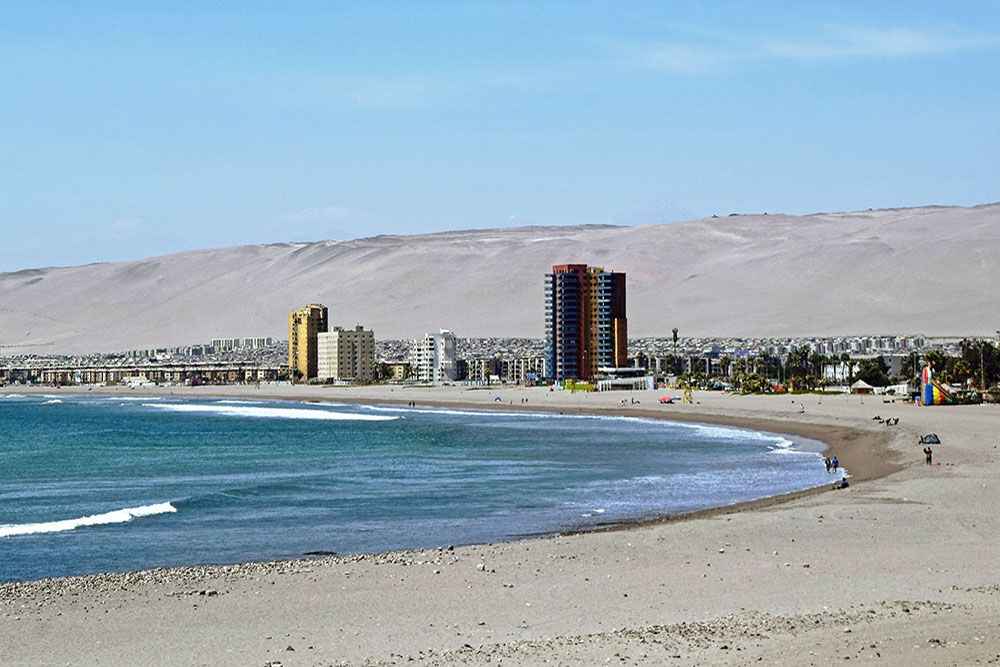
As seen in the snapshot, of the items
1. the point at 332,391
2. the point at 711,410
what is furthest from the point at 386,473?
the point at 332,391

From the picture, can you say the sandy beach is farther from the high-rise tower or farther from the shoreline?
the high-rise tower

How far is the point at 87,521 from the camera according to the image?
3081 cm

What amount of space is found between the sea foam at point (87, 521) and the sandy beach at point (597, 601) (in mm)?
8120

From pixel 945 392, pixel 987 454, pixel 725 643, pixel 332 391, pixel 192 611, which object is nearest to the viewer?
pixel 725 643

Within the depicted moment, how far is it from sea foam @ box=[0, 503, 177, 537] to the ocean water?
0.07 m

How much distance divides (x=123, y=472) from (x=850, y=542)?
29.5m

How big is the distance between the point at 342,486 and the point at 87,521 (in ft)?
32.7

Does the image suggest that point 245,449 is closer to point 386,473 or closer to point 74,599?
point 386,473

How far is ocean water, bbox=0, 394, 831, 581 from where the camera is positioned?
88.8 ft

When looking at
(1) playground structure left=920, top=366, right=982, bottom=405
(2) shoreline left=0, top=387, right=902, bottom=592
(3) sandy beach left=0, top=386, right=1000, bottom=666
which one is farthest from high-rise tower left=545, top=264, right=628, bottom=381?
(3) sandy beach left=0, top=386, right=1000, bottom=666

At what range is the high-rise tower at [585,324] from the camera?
170375 mm

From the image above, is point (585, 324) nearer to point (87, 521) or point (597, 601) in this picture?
point (87, 521)

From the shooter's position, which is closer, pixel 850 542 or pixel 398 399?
pixel 850 542

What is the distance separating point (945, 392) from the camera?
8494 cm
